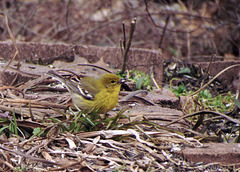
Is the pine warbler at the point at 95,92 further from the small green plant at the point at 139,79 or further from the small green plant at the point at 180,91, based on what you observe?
the small green plant at the point at 180,91

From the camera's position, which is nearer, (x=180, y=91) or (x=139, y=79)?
(x=139, y=79)

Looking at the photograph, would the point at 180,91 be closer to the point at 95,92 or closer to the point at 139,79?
the point at 139,79

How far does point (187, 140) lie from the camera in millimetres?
3033

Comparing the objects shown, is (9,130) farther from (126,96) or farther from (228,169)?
(228,169)

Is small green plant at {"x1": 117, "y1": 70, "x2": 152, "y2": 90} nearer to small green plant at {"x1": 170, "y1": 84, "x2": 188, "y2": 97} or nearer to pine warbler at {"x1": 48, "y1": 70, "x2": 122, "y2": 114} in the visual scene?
small green plant at {"x1": 170, "y1": 84, "x2": 188, "y2": 97}

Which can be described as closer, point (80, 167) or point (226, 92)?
point (80, 167)

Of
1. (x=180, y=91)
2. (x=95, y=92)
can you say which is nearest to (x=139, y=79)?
(x=180, y=91)

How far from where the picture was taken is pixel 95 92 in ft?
13.1

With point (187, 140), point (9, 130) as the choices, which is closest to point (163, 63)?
point (187, 140)

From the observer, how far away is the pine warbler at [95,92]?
372cm

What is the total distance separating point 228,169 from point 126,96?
157 cm

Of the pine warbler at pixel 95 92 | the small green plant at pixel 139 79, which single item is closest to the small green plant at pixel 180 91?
the small green plant at pixel 139 79

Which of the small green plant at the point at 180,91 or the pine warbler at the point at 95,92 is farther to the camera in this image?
the small green plant at the point at 180,91

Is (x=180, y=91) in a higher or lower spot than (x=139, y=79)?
lower
